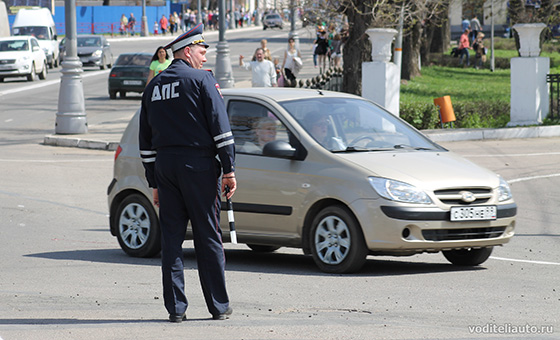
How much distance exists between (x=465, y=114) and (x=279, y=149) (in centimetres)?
1455

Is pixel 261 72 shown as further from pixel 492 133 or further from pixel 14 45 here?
pixel 14 45

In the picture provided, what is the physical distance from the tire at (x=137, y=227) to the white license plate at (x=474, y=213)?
2.81 meters

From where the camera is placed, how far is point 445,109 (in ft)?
69.9

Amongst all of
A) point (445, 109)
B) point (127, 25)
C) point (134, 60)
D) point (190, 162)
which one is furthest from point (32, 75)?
point (127, 25)

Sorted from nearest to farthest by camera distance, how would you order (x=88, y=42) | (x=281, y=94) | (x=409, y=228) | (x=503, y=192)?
(x=409, y=228) < (x=503, y=192) < (x=281, y=94) < (x=88, y=42)

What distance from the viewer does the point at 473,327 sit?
19.9ft

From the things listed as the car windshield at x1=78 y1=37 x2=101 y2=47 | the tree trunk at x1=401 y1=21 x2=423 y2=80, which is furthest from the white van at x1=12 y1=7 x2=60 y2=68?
the tree trunk at x1=401 y1=21 x2=423 y2=80

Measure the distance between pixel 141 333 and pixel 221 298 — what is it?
22.7 inches

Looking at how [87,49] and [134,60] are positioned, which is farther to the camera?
[87,49]

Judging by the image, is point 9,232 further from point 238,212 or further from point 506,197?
point 506,197

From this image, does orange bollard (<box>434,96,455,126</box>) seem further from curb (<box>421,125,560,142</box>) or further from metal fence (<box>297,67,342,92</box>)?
metal fence (<box>297,67,342,92</box>)

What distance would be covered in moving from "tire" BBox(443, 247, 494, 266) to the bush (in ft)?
41.9

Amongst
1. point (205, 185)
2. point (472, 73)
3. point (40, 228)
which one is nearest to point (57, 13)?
point (472, 73)

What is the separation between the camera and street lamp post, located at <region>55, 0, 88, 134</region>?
2145 cm
